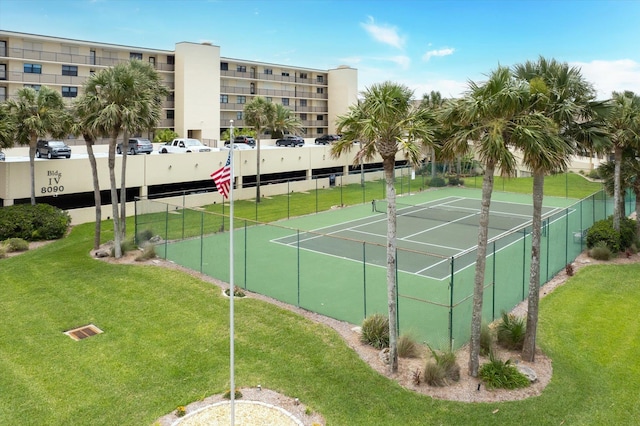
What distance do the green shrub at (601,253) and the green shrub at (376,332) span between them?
588 inches

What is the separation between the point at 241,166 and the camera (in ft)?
152

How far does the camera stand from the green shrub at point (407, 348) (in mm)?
15336

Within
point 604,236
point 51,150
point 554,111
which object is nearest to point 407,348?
point 554,111

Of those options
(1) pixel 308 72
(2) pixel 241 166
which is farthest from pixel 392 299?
(1) pixel 308 72

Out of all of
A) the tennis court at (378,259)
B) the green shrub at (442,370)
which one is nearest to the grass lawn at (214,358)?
the green shrub at (442,370)

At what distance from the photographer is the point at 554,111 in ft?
48.0

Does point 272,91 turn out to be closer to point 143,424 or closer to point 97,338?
point 97,338

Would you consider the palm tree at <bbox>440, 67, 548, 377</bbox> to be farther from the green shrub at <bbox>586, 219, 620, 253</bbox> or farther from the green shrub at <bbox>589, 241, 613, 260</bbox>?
the green shrub at <bbox>586, 219, 620, 253</bbox>

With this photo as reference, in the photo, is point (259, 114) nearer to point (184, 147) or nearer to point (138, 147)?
point (184, 147)

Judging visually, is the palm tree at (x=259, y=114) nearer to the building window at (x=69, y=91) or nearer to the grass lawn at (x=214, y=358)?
the building window at (x=69, y=91)

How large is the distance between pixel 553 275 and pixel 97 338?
717 inches

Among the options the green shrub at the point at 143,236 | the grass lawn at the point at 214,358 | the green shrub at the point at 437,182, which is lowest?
the grass lawn at the point at 214,358

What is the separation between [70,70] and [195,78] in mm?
13312

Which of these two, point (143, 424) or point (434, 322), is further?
point (434, 322)
